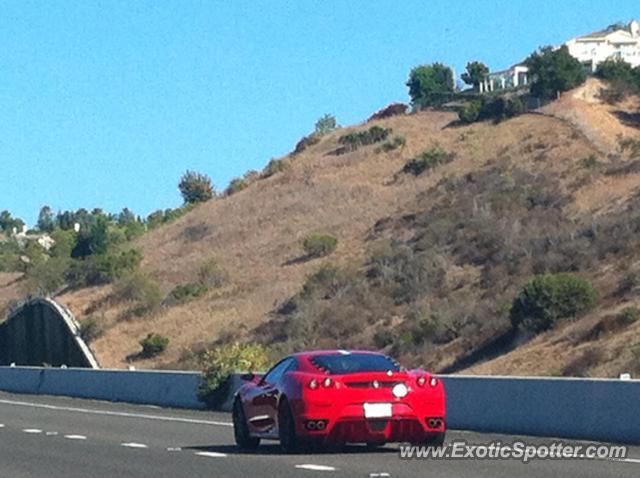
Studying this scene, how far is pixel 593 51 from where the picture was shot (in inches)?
3991

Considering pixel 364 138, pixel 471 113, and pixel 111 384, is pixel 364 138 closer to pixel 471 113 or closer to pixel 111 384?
pixel 471 113

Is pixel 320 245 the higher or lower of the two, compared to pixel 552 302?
higher

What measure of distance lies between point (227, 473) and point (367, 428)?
192 cm

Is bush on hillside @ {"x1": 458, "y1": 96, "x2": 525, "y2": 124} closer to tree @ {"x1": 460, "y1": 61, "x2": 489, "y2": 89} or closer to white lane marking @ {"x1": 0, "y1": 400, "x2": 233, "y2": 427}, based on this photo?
tree @ {"x1": 460, "y1": 61, "x2": 489, "y2": 89}

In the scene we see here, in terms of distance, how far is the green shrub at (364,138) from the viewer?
94625 millimetres

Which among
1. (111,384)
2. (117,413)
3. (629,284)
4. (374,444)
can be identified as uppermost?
(629,284)

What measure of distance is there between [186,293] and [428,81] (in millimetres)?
34723

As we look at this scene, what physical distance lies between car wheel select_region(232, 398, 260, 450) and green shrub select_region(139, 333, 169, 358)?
48.7m

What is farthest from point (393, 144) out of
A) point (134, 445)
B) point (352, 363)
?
point (352, 363)

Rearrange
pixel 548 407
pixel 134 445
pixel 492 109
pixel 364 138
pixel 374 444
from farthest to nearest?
pixel 364 138, pixel 492 109, pixel 548 407, pixel 134 445, pixel 374 444

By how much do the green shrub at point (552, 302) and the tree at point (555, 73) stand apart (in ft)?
→ 119

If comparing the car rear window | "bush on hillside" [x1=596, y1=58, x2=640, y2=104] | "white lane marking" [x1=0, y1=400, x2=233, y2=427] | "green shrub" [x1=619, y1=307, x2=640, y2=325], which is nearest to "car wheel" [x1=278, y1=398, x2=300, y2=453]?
the car rear window

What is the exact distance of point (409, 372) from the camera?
19.4 meters

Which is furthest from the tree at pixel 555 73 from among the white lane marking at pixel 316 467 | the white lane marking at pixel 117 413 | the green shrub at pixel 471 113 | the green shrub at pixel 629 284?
the white lane marking at pixel 316 467
